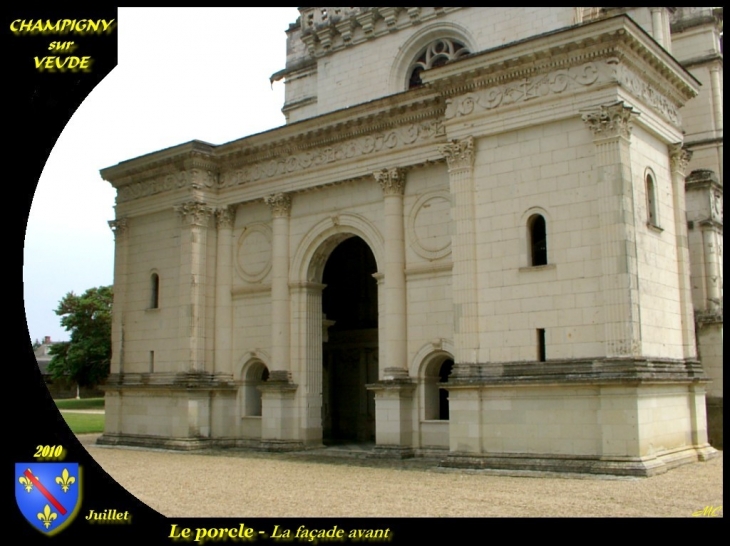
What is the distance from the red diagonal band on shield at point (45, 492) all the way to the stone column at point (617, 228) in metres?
13.7

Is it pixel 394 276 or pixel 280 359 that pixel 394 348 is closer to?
pixel 394 276

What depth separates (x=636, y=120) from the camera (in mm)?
19688

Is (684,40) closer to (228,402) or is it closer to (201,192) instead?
(201,192)

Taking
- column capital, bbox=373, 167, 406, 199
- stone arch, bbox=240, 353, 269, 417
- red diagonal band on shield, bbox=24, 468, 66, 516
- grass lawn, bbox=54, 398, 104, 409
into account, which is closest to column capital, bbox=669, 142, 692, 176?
column capital, bbox=373, 167, 406, 199

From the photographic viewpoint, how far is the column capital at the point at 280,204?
2661 cm

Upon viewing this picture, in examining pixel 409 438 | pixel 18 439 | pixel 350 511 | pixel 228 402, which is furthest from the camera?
pixel 228 402

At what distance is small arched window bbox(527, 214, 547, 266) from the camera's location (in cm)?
2014

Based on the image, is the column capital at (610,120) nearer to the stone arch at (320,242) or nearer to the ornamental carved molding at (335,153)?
the ornamental carved molding at (335,153)

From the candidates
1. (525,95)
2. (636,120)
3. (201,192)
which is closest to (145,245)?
(201,192)

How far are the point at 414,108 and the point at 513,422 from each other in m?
9.47

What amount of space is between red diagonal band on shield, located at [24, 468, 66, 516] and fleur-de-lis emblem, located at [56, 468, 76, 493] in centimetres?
13

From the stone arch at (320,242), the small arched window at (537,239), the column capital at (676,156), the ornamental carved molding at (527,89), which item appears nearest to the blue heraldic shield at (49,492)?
the small arched window at (537,239)

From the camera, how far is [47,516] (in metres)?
7.43

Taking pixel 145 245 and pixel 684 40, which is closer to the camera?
pixel 684 40
